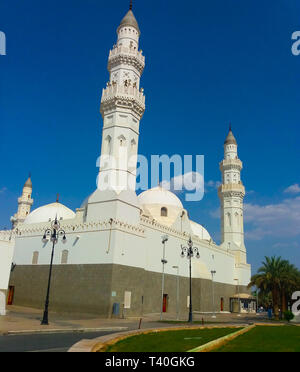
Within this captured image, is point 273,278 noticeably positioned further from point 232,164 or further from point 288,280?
point 232,164

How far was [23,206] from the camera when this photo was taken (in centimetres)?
5038

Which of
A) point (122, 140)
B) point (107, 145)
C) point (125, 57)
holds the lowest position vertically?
point (107, 145)

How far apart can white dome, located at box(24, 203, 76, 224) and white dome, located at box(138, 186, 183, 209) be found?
9.27 meters

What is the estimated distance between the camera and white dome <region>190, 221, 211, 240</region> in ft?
161

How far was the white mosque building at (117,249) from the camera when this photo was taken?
26.8 meters

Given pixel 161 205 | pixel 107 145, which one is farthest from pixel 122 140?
pixel 161 205

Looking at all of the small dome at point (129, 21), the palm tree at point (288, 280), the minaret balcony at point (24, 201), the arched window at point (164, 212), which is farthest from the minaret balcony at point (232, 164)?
the minaret balcony at point (24, 201)

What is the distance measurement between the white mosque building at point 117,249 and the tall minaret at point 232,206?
807 centimetres

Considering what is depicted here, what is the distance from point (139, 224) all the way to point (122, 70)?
14.8 meters

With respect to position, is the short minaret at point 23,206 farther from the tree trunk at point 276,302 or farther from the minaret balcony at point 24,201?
the tree trunk at point 276,302

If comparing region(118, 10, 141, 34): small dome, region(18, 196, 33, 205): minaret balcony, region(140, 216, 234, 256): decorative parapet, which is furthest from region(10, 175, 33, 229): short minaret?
region(118, 10, 141, 34): small dome

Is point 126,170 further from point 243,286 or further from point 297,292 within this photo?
point 243,286

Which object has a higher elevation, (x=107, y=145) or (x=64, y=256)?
(x=107, y=145)

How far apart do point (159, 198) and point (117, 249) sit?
16.9 m
